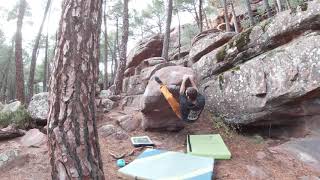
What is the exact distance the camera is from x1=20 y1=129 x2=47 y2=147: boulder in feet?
22.0

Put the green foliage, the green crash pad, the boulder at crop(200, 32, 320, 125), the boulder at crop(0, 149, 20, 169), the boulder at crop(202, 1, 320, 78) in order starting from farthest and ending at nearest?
the green foliage < the boulder at crop(202, 1, 320, 78) < the boulder at crop(200, 32, 320, 125) < the green crash pad < the boulder at crop(0, 149, 20, 169)

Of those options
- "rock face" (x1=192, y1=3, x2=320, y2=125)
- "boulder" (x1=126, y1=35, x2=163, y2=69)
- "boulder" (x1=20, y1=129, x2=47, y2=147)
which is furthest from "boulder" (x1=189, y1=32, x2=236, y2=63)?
"boulder" (x1=126, y1=35, x2=163, y2=69)

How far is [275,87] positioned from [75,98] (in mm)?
5265

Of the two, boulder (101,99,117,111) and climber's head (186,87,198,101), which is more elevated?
climber's head (186,87,198,101)

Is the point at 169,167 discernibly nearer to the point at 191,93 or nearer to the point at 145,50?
the point at 191,93

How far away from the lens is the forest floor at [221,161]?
5.62 meters

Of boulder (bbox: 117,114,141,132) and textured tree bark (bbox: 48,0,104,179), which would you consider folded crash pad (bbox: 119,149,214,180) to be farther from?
boulder (bbox: 117,114,141,132)

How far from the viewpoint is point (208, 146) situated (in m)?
6.55

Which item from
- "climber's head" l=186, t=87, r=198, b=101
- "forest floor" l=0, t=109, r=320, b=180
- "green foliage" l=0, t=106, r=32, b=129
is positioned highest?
"climber's head" l=186, t=87, r=198, b=101

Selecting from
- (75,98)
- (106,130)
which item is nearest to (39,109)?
(106,130)

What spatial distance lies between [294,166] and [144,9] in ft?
83.9

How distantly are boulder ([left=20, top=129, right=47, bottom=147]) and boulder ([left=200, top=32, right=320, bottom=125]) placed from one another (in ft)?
15.7

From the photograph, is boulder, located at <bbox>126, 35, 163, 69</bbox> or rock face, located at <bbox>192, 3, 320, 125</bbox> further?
boulder, located at <bbox>126, 35, 163, 69</bbox>

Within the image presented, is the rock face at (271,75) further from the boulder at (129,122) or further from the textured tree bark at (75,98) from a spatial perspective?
the textured tree bark at (75,98)
